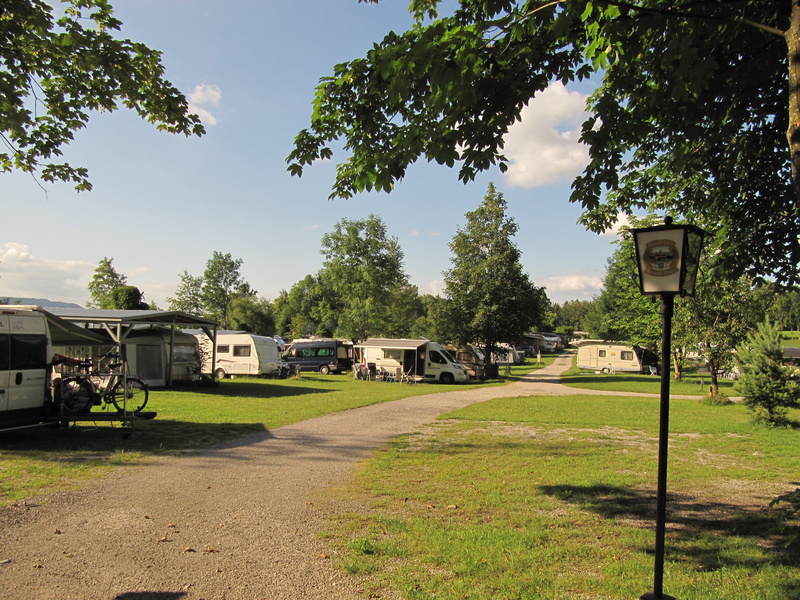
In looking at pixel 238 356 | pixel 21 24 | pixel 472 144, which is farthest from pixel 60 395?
pixel 238 356

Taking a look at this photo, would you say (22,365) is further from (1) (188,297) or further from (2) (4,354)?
(1) (188,297)

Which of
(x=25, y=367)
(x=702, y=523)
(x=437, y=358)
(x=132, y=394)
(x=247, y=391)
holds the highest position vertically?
(x=25, y=367)

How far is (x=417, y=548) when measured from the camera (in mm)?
4500

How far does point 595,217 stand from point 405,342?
22011mm

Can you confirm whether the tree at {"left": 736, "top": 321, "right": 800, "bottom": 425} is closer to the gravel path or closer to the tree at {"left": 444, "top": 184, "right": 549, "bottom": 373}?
the gravel path

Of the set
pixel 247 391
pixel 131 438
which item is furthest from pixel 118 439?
pixel 247 391

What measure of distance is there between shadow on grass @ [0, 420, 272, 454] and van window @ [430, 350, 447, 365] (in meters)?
19.6

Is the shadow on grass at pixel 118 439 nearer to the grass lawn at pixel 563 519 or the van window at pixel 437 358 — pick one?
the grass lawn at pixel 563 519

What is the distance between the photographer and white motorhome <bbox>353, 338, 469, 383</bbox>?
2994 cm

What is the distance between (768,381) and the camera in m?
12.5

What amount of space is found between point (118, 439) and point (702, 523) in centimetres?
919

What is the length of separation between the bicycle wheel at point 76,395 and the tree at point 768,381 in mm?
14604

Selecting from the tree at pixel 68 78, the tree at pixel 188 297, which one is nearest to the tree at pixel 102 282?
the tree at pixel 188 297

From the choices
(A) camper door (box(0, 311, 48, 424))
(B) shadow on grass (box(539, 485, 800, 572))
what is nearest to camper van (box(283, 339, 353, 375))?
(A) camper door (box(0, 311, 48, 424))
